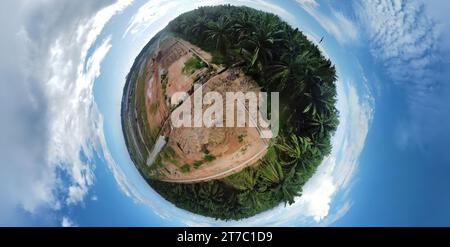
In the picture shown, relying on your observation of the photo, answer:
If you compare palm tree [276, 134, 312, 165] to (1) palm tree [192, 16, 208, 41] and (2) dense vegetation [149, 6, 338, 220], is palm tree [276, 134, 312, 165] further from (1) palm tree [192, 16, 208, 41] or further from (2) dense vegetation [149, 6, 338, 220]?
(1) palm tree [192, 16, 208, 41]

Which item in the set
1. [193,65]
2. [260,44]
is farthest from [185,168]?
[260,44]

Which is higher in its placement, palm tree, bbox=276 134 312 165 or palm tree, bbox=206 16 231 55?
palm tree, bbox=206 16 231 55

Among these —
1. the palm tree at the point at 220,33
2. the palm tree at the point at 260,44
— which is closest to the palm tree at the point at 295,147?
the palm tree at the point at 260,44

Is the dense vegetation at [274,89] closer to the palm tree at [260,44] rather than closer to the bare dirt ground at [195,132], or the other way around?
the palm tree at [260,44]

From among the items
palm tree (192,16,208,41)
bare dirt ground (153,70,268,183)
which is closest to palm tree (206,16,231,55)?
palm tree (192,16,208,41)

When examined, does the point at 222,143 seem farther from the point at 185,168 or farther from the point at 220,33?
the point at 220,33

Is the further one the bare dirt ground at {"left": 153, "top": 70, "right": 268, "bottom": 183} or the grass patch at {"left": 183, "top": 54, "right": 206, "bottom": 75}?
the grass patch at {"left": 183, "top": 54, "right": 206, "bottom": 75}

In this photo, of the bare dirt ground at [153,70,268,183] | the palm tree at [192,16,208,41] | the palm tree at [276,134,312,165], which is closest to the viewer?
the bare dirt ground at [153,70,268,183]

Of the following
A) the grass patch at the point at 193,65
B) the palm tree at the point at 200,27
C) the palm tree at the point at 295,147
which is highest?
the palm tree at the point at 200,27
